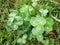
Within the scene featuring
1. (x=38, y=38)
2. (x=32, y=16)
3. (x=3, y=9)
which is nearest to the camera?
A: (x=38, y=38)

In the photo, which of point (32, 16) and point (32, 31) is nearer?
point (32, 31)

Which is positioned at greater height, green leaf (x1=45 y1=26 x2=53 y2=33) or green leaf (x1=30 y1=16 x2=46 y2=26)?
green leaf (x1=30 y1=16 x2=46 y2=26)

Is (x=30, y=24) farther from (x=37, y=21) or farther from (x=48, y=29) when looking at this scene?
(x=48, y=29)

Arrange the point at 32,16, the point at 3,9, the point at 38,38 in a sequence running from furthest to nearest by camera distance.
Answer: the point at 3,9, the point at 32,16, the point at 38,38

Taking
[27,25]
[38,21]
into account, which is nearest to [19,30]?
[27,25]

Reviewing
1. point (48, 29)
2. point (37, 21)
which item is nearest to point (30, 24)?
point (37, 21)

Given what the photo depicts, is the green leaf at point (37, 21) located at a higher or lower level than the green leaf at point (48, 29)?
higher

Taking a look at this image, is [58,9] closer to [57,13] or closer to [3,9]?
[57,13]

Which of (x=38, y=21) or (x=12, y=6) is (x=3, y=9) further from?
(x=38, y=21)

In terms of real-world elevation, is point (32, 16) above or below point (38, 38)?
above
